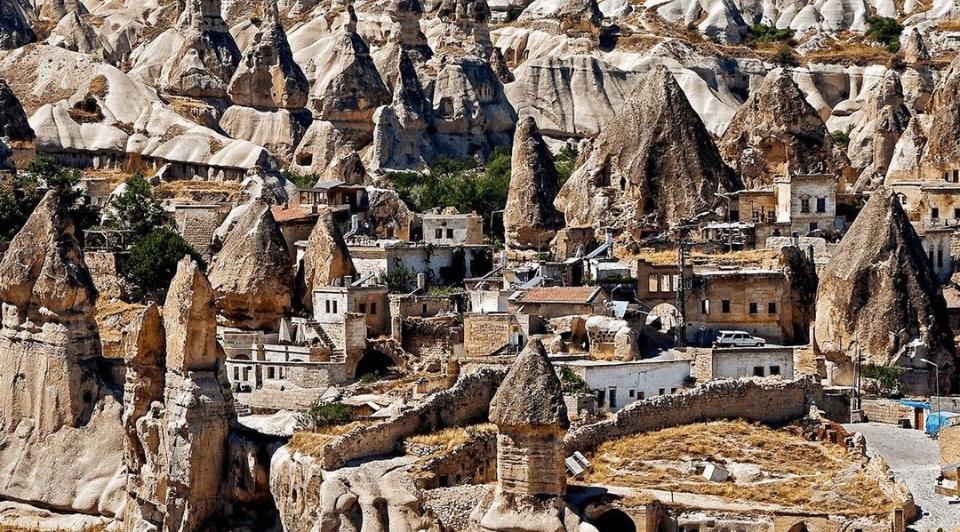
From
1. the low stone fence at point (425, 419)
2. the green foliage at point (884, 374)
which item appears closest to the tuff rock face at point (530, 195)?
the green foliage at point (884, 374)

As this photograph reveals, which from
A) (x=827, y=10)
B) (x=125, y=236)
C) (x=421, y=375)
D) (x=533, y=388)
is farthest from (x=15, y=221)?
(x=827, y=10)

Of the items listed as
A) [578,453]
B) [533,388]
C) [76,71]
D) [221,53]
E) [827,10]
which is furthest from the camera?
[827,10]

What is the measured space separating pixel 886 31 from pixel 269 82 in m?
54.3

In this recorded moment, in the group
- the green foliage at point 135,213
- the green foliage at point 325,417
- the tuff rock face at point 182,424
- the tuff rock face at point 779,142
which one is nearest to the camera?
the tuff rock face at point 182,424

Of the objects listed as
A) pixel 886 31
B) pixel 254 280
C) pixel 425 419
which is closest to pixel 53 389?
pixel 254 280

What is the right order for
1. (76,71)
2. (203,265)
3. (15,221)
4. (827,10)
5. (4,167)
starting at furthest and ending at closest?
(827,10)
(76,71)
(4,167)
(15,221)
(203,265)

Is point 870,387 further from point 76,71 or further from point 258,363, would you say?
point 76,71

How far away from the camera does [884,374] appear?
60.7m

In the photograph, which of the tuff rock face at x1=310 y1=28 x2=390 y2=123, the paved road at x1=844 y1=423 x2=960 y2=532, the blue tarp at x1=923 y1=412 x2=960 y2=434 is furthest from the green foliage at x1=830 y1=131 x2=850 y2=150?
the paved road at x1=844 y1=423 x2=960 y2=532

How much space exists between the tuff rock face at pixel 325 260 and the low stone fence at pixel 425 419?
48.5 ft

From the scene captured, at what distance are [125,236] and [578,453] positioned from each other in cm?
3126

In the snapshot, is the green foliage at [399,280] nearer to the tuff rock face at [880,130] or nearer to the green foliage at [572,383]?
the green foliage at [572,383]

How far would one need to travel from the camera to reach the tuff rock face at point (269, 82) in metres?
113

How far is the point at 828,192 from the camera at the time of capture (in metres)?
73.6
